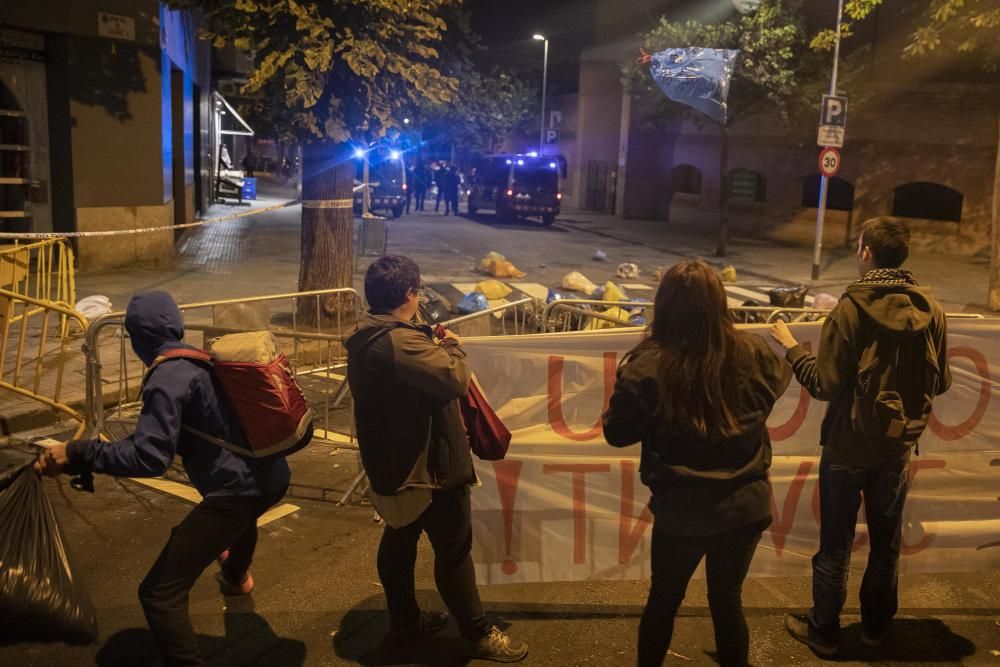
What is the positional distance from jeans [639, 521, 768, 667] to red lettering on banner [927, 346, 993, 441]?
185 centimetres

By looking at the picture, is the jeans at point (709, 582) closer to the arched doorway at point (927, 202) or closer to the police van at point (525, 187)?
the arched doorway at point (927, 202)

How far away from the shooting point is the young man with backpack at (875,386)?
347 cm

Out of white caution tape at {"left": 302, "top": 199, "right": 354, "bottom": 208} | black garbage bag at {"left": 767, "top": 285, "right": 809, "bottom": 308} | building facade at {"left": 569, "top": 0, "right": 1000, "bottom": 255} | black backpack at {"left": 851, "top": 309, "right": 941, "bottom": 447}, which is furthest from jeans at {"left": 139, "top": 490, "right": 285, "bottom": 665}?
building facade at {"left": 569, "top": 0, "right": 1000, "bottom": 255}

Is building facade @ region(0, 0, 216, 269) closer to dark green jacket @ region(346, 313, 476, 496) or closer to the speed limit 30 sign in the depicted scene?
the speed limit 30 sign

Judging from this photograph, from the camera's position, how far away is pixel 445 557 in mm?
3508

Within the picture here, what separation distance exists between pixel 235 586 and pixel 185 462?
1.18 m

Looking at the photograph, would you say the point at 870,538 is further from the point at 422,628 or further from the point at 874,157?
the point at 874,157

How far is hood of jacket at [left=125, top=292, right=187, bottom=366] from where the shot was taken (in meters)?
3.21

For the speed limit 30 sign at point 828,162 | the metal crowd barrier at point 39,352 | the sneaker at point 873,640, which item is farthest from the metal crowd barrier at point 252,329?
the speed limit 30 sign at point 828,162

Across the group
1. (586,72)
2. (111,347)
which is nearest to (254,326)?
(111,347)

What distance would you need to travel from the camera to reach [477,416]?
11.6 ft

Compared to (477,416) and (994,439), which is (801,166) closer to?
(994,439)

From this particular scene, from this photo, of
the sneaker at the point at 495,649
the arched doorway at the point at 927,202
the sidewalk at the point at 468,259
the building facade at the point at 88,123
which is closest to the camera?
the sneaker at the point at 495,649

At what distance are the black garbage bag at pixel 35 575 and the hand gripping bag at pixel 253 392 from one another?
1.77ft
